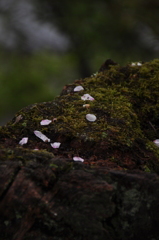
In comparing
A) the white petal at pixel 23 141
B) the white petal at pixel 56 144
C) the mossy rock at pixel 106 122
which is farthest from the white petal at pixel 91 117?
the white petal at pixel 23 141

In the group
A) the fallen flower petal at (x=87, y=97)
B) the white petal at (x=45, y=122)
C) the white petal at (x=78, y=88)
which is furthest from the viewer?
the white petal at (x=78, y=88)

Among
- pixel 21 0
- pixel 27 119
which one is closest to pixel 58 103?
pixel 27 119

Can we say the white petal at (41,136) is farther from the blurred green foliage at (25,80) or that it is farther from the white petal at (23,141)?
the blurred green foliage at (25,80)

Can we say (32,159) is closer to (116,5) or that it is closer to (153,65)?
(153,65)

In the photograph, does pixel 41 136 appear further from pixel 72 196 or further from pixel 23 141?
pixel 72 196

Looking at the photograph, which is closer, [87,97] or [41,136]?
[41,136]

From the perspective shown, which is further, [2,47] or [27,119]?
[2,47]

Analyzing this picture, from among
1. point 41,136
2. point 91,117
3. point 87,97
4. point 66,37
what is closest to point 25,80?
point 66,37
